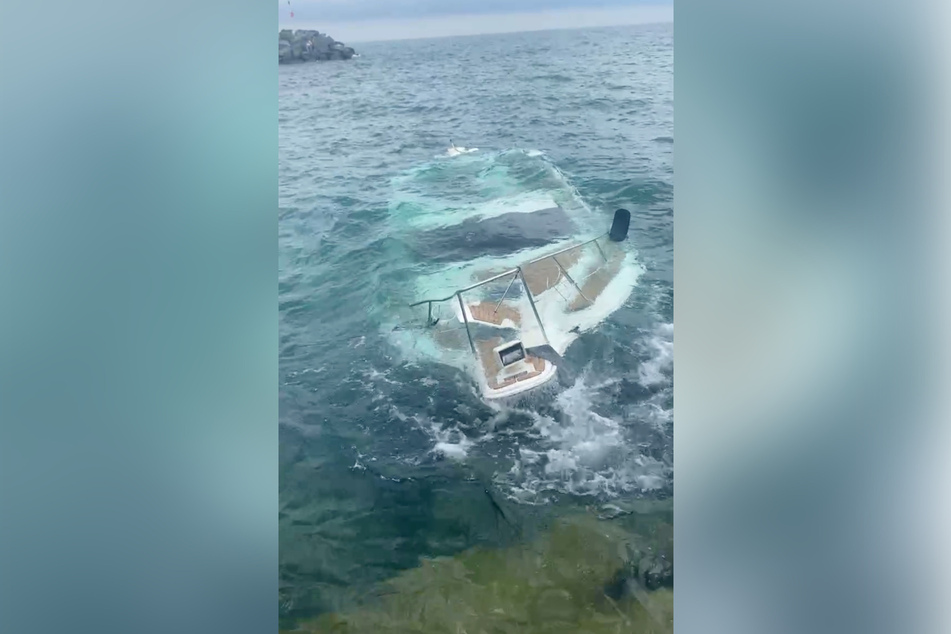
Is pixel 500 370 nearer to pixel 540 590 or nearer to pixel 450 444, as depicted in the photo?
pixel 450 444

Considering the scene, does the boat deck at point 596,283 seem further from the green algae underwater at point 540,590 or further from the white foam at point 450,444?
the green algae underwater at point 540,590

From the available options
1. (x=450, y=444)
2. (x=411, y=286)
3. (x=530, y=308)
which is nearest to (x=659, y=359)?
(x=530, y=308)

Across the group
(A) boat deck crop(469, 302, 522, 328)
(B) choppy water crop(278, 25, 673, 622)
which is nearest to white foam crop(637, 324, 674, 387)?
(B) choppy water crop(278, 25, 673, 622)

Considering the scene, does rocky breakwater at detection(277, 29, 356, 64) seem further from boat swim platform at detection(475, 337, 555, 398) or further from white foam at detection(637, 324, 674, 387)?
white foam at detection(637, 324, 674, 387)

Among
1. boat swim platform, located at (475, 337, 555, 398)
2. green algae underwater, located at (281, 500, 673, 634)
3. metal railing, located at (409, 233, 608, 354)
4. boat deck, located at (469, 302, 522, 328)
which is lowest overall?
green algae underwater, located at (281, 500, 673, 634)

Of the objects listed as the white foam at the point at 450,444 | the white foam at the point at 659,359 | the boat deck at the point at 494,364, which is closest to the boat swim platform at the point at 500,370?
the boat deck at the point at 494,364

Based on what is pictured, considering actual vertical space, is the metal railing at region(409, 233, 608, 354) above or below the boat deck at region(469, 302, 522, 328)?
above
